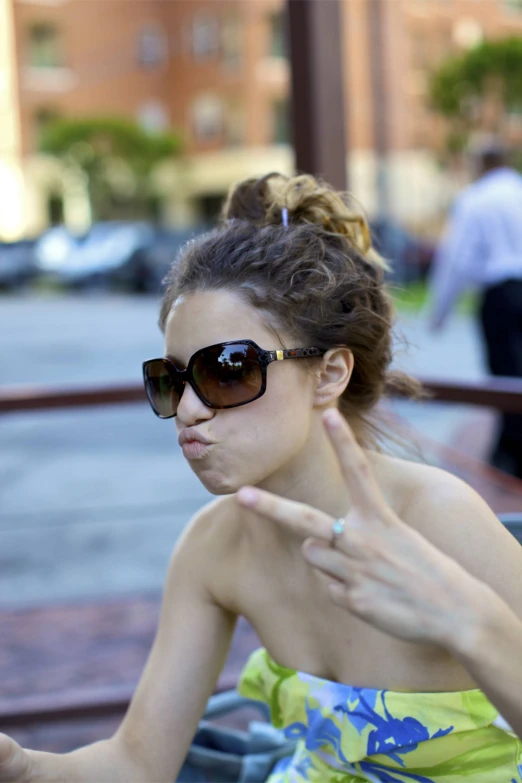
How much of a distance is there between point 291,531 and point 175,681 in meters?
0.43

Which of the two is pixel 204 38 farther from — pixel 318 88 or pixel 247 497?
pixel 247 497

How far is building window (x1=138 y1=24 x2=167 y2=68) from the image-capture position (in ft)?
126

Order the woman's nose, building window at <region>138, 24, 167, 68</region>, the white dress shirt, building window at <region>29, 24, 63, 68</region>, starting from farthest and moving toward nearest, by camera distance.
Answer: building window at <region>138, 24, 167, 68</region> < building window at <region>29, 24, 63, 68</region> < the white dress shirt < the woman's nose

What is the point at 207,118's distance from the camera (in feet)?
126

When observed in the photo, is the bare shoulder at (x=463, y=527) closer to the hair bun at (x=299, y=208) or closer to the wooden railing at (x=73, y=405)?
the hair bun at (x=299, y=208)

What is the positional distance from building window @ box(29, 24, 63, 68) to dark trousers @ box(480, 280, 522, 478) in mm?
33939

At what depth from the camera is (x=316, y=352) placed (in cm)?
146

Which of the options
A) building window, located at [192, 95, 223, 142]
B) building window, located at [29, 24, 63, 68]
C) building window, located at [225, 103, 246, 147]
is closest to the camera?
building window, located at [29, 24, 63, 68]

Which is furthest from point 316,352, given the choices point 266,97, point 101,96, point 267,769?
point 101,96

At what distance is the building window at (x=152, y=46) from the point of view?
1516 inches

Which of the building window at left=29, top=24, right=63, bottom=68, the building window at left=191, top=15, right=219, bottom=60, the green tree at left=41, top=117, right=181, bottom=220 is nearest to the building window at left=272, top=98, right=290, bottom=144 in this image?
the building window at left=191, top=15, right=219, bottom=60

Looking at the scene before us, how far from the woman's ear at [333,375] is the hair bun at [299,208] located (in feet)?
0.70

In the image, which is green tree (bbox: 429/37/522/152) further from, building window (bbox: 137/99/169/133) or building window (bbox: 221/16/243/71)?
building window (bbox: 137/99/169/133)

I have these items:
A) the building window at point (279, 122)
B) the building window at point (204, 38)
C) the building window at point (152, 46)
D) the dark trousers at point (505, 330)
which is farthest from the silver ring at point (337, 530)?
the building window at point (152, 46)
